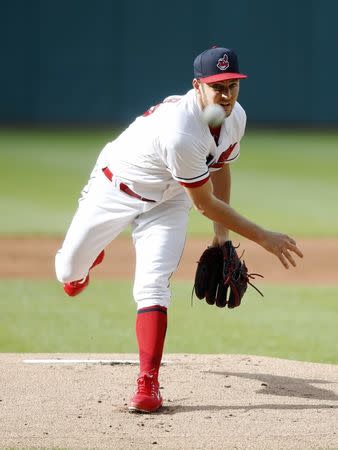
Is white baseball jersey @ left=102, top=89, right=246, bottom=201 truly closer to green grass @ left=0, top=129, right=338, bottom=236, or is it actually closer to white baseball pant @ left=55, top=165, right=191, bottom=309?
white baseball pant @ left=55, top=165, right=191, bottom=309

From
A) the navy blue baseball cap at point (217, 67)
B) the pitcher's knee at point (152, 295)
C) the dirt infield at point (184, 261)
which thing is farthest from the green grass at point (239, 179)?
the navy blue baseball cap at point (217, 67)

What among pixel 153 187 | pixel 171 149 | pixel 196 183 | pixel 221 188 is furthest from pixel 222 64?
pixel 221 188

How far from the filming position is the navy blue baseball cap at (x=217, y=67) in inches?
175

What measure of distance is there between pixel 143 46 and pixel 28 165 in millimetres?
6335

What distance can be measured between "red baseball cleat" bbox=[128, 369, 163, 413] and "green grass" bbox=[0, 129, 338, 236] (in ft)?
21.1

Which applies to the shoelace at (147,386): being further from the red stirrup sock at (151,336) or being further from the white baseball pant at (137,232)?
the white baseball pant at (137,232)

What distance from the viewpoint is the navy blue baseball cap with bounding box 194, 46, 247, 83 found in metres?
4.44

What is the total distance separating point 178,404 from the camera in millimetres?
4742

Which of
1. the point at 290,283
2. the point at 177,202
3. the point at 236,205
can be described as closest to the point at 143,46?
the point at 236,205

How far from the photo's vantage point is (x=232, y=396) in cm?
489

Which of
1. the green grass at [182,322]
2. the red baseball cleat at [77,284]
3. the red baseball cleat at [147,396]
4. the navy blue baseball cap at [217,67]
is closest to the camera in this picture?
the navy blue baseball cap at [217,67]

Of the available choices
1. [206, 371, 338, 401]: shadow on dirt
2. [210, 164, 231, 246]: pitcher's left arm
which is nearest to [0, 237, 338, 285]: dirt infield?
[206, 371, 338, 401]: shadow on dirt

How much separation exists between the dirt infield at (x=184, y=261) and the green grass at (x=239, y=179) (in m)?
0.67

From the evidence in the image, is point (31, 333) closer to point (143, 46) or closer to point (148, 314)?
point (148, 314)
